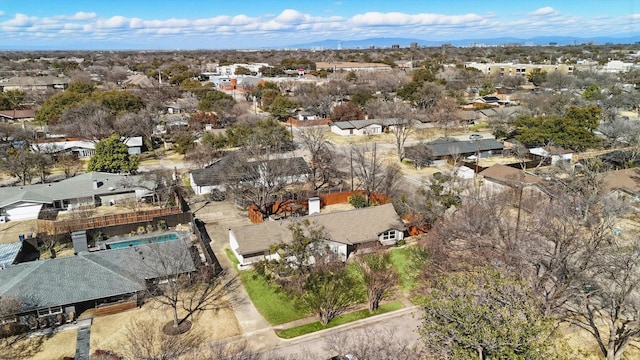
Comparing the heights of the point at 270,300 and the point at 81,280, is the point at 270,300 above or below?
below

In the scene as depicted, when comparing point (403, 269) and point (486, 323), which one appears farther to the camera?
point (403, 269)

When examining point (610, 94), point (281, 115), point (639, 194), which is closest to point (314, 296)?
point (639, 194)

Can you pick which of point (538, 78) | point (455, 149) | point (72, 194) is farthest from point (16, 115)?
point (538, 78)

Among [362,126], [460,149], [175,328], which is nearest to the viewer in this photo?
[175,328]

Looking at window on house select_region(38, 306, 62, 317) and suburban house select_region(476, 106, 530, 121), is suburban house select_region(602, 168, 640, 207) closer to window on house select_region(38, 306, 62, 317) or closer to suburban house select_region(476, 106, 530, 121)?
suburban house select_region(476, 106, 530, 121)

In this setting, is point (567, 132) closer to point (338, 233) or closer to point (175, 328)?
point (338, 233)

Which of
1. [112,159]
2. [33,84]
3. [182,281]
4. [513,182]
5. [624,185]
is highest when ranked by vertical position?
[33,84]

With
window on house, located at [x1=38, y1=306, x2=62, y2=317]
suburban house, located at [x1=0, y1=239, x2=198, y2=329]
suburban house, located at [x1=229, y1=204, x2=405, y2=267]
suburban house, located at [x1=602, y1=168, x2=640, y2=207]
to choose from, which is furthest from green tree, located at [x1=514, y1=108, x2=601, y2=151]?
window on house, located at [x1=38, y1=306, x2=62, y2=317]

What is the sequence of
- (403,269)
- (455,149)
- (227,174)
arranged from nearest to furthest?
(403,269)
(227,174)
(455,149)
